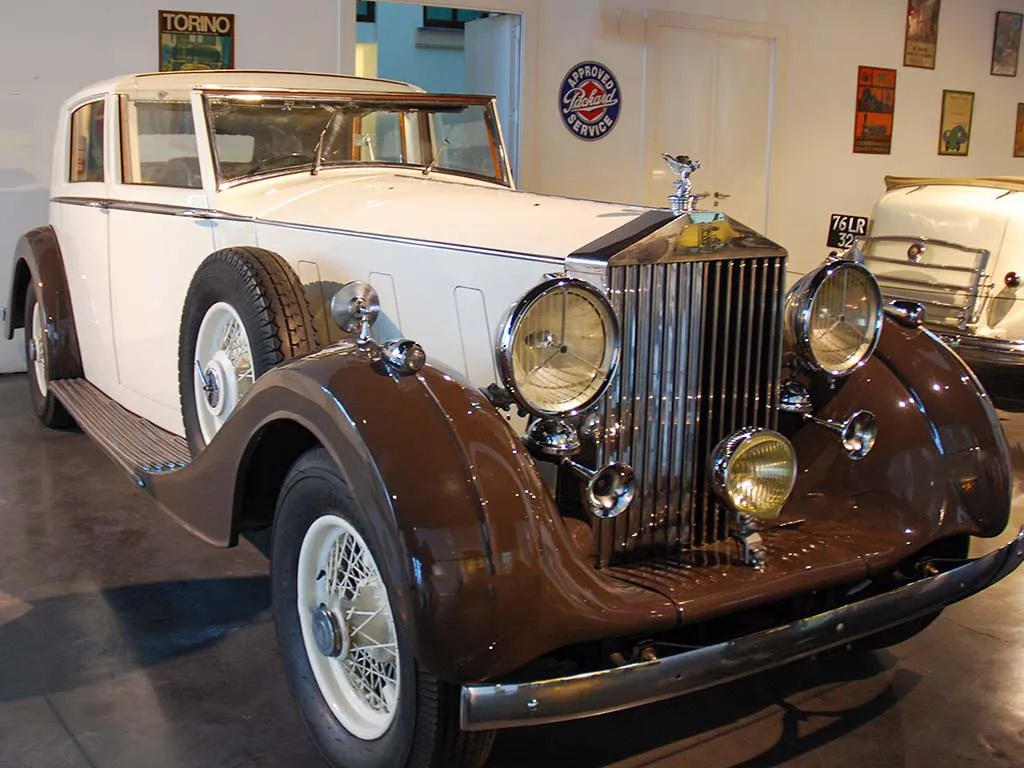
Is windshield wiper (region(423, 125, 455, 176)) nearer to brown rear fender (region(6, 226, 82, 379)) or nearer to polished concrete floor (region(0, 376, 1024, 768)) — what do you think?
polished concrete floor (region(0, 376, 1024, 768))

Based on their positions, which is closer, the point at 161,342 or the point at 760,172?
the point at 161,342

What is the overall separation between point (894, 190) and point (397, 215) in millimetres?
5103

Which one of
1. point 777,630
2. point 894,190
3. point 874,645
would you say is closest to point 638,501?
point 777,630

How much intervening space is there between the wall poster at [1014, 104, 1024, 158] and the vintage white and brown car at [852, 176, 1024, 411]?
5022 mm

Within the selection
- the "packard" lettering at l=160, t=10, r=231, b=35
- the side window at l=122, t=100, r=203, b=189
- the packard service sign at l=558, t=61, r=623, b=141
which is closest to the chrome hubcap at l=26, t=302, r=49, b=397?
the side window at l=122, t=100, r=203, b=189

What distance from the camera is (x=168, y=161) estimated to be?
3789mm

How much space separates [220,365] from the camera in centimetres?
314

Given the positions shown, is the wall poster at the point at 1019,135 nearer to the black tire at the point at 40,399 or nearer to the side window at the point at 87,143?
the side window at the point at 87,143

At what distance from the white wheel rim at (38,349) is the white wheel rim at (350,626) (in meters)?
2.92

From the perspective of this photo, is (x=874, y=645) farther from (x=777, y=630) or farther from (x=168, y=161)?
(x=168, y=161)

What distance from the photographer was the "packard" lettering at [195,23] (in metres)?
6.68

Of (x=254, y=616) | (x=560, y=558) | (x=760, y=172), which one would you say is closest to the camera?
(x=560, y=558)

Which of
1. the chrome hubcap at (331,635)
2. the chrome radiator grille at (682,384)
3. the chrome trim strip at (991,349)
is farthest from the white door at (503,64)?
the chrome hubcap at (331,635)

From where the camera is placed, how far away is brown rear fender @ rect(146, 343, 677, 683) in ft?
5.97
